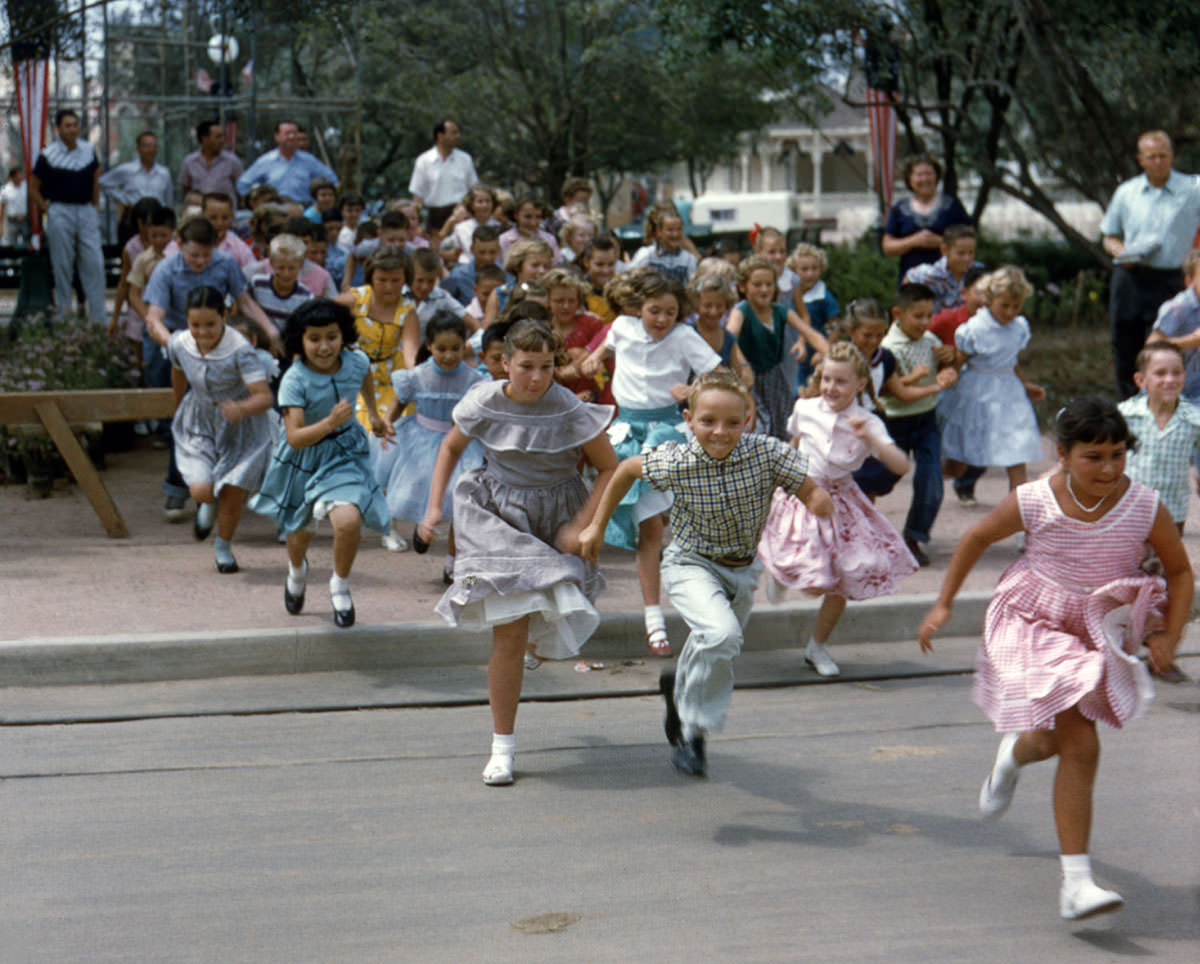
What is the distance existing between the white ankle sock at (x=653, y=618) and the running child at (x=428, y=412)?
1321mm

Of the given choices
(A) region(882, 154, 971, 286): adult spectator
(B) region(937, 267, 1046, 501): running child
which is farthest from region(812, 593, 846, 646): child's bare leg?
(A) region(882, 154, 971, 286): adult spectator

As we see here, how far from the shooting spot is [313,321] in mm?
7453

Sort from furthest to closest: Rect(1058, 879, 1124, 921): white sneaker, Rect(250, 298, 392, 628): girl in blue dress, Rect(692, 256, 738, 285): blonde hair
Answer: Rect(692, 256, 738, 285): blonde hair, Rect(250, 298, 392, 628): girl in blue dress, Rect(1058, 879, 1124, 921): white sneaker

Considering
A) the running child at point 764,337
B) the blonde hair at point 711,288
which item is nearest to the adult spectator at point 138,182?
the running child at point 764,337

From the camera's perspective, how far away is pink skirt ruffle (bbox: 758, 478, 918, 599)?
7.02m

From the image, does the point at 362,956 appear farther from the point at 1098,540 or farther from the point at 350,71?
the point at 350,71

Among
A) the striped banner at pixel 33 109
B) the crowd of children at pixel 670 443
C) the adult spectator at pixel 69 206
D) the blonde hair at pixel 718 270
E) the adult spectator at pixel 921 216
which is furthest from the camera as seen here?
the striped banner at pixel 33 109

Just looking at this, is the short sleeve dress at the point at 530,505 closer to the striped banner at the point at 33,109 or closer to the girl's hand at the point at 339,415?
the girl's hand at the point at 339,415

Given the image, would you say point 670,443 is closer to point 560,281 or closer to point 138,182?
point 560,281

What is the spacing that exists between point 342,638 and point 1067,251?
22632 millimetres

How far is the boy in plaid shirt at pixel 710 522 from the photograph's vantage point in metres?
5.65

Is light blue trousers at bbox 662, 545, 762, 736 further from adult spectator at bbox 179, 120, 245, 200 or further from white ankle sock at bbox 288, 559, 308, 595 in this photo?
adult spectator at bbox 179, 120, 245, 200

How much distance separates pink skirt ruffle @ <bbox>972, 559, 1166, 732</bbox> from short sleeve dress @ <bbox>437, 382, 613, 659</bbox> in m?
1.55

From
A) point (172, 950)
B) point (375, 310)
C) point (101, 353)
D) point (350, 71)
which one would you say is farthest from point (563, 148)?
point (172, 950)
